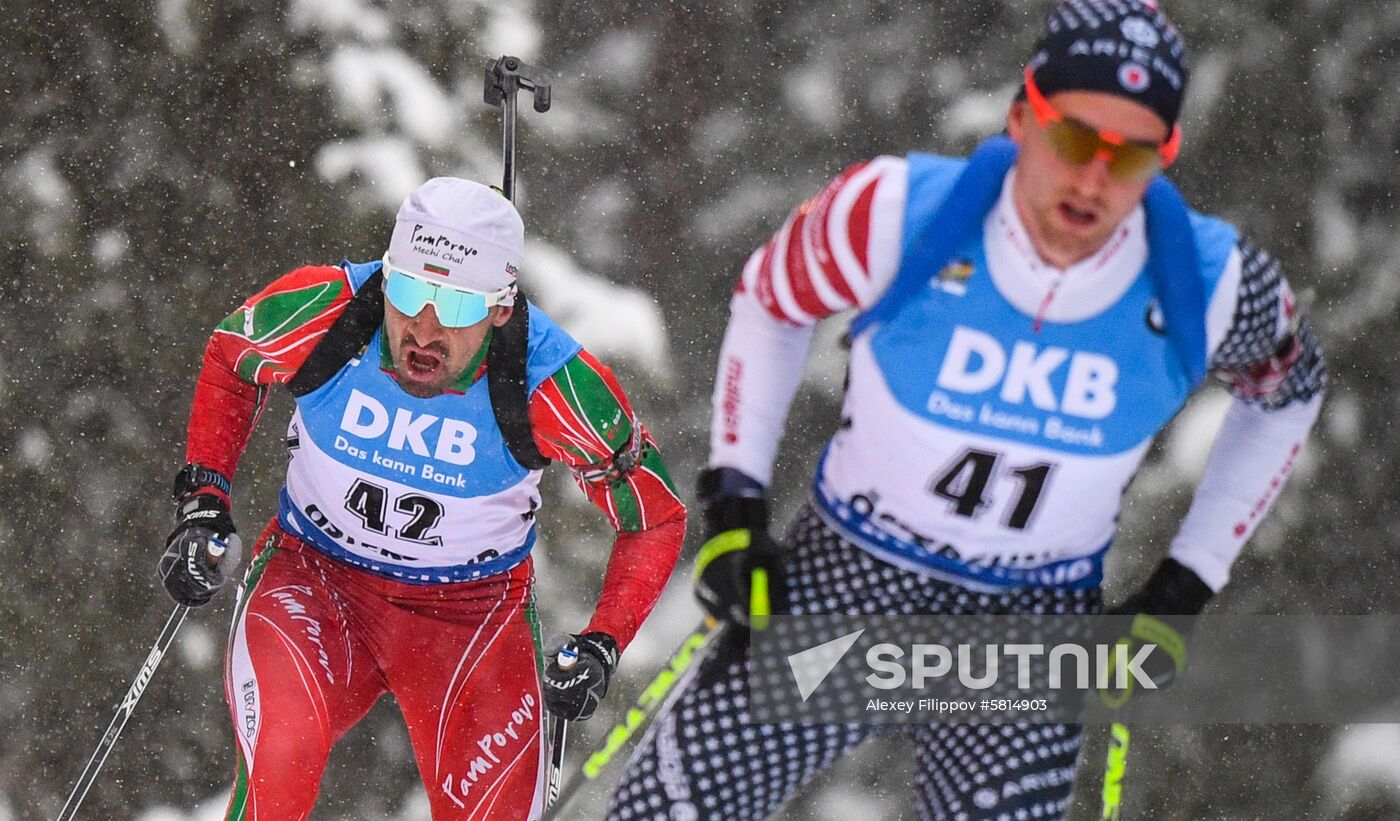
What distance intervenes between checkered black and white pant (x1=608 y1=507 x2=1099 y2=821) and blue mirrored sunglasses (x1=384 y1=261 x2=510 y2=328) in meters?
0.90

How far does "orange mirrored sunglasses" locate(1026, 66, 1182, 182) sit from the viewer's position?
1812mm

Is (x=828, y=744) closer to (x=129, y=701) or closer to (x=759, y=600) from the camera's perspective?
(x=759, y=600)

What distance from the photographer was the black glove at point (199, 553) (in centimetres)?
293

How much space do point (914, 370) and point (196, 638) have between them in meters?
3.83

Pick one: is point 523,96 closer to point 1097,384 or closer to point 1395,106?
point 1395,106

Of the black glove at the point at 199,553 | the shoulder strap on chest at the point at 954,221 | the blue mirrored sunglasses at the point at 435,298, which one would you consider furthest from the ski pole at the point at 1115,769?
the black glove at the point at 199,553

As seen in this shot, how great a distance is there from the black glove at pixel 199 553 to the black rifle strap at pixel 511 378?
24.5 inches

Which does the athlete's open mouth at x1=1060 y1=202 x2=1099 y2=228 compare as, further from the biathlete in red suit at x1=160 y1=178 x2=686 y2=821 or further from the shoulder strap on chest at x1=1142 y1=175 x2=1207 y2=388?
the biathlete in red suit at x1=160 y1=178 x2=686 y2=821

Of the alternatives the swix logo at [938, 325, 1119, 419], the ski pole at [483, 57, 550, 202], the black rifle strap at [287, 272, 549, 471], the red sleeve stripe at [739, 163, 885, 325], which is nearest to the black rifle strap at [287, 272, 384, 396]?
the black rifle strap at [287, 272, 549, 471]

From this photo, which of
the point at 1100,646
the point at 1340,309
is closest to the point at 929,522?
the point at 1100,646

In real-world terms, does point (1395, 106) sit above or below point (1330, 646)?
above

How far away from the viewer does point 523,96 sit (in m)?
4.82

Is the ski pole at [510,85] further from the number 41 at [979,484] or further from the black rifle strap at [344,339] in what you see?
the number 41 at [979,484]

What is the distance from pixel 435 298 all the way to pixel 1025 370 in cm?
125
